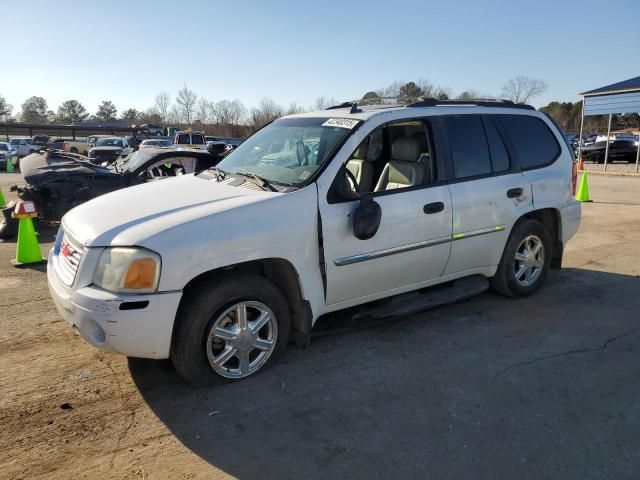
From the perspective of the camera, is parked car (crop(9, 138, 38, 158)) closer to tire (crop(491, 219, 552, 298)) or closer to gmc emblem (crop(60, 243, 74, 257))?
gmc emblem (crop(60, 243, 74, 257))

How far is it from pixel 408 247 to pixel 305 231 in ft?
3.23

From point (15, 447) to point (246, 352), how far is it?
55.9 inches

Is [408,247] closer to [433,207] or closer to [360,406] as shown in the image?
[433,207]

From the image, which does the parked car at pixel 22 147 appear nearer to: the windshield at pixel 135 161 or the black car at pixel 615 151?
the windshield at pixel 135 161

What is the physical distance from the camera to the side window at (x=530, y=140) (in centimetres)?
497

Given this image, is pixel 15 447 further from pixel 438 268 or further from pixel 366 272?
pixel 438 268

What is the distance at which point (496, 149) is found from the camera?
479 centimetres

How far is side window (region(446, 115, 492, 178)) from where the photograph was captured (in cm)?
446

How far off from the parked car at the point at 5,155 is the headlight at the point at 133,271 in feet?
85.9

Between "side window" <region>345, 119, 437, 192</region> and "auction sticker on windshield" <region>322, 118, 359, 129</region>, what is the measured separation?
230 millimetres

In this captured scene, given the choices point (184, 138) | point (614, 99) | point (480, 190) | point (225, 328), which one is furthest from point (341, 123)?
point (184, 138)

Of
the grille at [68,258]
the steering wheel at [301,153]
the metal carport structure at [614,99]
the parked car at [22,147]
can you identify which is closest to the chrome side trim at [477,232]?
the steering wheel at [301,153]

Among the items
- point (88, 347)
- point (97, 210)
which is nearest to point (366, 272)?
point (97, 210)

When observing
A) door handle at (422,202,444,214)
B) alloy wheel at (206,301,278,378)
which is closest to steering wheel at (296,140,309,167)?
door handle at (422,202,444,214)
